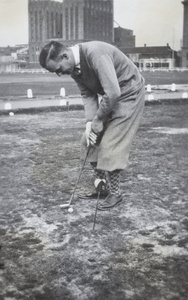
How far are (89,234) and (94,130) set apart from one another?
2.97ft

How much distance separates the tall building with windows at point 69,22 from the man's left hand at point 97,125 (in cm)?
12194

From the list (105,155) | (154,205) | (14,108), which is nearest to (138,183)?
(154,205)

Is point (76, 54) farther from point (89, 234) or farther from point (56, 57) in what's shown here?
point (89, 234)

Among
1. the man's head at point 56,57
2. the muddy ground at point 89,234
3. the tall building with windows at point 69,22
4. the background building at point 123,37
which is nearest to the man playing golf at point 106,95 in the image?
the man's head at point 56,57

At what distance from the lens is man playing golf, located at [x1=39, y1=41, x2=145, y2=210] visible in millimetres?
3070

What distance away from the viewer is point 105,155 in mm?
3541

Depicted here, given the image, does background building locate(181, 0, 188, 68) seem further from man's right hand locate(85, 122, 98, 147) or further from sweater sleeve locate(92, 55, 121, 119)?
sweater sleeve locate(92, 55, 121, 119)

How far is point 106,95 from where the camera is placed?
10.3ft

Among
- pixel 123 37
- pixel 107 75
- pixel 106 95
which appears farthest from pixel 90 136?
pixel 123 37

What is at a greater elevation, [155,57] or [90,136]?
[155,57]

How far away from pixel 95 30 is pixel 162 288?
130261 mm

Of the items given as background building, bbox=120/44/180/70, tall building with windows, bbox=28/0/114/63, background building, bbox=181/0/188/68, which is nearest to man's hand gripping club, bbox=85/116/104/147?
background building, bbox=181/0/188/68

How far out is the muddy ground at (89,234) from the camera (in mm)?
2365

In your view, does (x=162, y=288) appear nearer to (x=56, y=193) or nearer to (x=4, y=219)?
(x=4, y=219)
